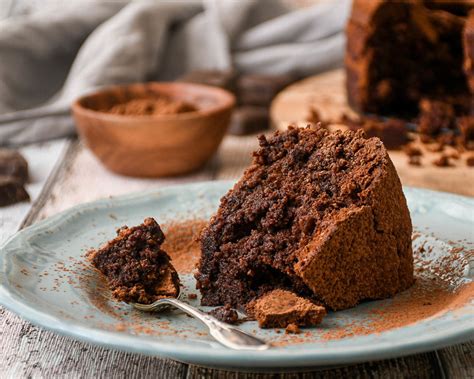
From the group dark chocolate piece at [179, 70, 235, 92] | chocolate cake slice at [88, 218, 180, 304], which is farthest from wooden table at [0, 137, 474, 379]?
dark chocolate piece at [179, 70, 235, 92]

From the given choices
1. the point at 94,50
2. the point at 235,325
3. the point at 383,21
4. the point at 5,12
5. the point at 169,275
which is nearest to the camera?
the point at 235,325

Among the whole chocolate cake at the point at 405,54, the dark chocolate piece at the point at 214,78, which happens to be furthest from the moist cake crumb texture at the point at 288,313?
the dark chocolate piece at the point at 214,78

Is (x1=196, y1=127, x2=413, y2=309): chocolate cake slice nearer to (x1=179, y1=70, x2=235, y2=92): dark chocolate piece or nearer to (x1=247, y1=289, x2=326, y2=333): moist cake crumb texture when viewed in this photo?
(x1=247, y1=289, x2=326, y2=333): moist cake crumb texture

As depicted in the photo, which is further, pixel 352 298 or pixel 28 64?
pixel 28 64

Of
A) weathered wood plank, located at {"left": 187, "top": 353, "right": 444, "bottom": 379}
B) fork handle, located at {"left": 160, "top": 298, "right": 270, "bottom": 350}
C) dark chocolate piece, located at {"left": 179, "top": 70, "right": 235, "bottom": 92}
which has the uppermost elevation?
fork handle, located at {"left": 160, "top": 298, "right": 270, "bottom": 350}

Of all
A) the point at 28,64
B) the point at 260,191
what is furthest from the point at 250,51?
the point at 260,191

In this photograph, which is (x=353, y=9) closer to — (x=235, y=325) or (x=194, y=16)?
(x=194, y=16)
